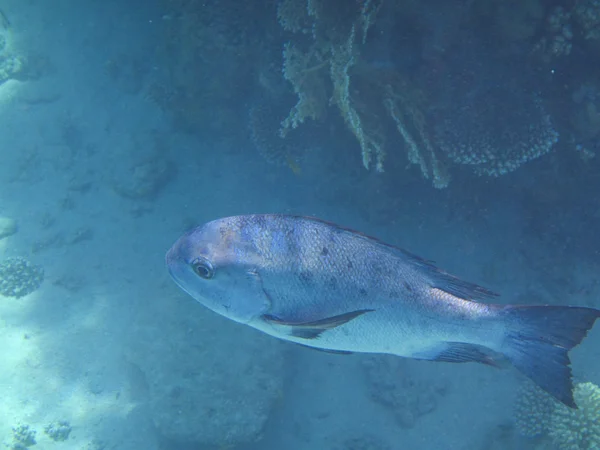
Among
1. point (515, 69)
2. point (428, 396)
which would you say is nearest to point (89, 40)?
point (515, 69)

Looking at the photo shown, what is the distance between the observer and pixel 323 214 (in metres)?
7.49

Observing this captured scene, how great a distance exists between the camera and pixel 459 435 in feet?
18.3

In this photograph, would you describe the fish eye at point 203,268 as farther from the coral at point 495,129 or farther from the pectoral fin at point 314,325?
the coral at point 495,129

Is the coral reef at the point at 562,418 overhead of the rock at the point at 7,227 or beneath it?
overhead

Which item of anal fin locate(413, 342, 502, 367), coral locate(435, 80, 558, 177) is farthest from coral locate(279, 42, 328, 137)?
anal fin locate(413, 342, 502, 367)

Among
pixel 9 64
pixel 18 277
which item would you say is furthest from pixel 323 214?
pixel 9 64

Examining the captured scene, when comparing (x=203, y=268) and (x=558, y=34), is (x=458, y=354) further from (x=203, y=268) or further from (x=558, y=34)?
(x=558, y=34)

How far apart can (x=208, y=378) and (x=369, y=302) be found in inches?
201

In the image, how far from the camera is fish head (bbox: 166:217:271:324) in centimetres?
190

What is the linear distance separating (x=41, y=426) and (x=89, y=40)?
12.8 meters

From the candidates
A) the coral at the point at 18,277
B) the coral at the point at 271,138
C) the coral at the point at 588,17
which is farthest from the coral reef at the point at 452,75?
the coral at the point at 18,277

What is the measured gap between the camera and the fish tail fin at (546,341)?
5.92 ft

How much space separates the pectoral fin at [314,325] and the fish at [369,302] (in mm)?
26

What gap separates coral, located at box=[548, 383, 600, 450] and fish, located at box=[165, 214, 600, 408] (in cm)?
389
